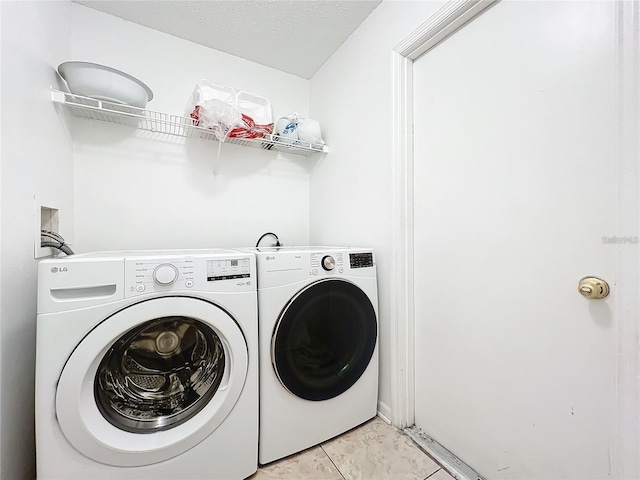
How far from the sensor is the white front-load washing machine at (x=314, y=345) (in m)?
1.04

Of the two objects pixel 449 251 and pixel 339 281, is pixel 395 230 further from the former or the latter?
pixel 339 281

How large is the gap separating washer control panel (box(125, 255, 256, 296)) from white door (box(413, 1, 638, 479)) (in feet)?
2.70

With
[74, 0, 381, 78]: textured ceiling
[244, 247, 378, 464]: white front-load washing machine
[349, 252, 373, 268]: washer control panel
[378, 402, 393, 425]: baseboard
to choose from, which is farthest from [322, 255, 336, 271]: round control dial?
[74, 0, 381, 78]: textured ceiling

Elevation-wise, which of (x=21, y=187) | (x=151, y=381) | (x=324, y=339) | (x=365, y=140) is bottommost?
(x=151, y=381)

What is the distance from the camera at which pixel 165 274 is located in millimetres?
851

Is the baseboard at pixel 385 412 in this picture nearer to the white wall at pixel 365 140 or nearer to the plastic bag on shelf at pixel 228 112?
the white wall at pixel 365 140

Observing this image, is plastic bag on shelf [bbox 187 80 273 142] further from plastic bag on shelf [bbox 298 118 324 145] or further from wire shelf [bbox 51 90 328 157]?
plastic bag on shelf [bbox 298 118 324 145]

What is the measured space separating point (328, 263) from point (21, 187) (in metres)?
1.06

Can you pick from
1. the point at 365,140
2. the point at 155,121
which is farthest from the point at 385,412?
the point at 155,121

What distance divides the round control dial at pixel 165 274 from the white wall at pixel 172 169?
82 cm

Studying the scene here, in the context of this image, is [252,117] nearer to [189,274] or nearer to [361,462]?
[189,274]

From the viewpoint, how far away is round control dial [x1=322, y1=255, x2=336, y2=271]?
1147 millimetres

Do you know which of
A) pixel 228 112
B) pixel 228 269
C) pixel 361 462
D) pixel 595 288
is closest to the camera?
pixel 595 288

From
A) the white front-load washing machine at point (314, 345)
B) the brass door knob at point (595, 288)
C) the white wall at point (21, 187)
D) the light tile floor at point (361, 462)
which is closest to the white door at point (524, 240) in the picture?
the brass door knob at point (595, 288)
